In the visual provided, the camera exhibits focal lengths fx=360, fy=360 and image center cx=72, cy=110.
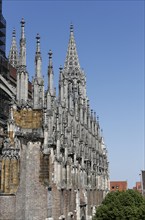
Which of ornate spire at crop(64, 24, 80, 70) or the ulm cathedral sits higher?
ornate spire at crop(64, 24, 80, 70)

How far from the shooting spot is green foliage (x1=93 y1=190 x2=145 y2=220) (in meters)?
36.6

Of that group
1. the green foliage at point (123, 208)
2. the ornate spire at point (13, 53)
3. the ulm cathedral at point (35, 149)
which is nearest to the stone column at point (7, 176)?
the ulm cathedral at point (35, 149)

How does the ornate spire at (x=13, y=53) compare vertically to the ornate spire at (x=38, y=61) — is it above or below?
above

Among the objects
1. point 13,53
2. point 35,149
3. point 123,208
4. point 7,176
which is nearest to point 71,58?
point 13,53

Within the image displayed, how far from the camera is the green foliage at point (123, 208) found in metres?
36.6

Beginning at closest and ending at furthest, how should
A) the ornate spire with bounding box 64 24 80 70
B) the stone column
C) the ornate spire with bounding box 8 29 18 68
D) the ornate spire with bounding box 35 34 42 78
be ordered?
the stone column → the ornate spire with bounding box 35 34 42 78 → the ornate spire with bounding box 8 29 18 68 → the ornate spire with bounding box 64 24 80 70

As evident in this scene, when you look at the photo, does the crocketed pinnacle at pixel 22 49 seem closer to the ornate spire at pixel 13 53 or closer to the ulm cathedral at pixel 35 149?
the ulm cathedral at pixel 35 149

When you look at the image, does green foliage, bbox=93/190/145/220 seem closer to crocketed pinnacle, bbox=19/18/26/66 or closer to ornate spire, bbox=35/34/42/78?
ornate spire, bbox=35/34/42/78

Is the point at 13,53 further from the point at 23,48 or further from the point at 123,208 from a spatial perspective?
the point at 123,208

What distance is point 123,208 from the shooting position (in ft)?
124

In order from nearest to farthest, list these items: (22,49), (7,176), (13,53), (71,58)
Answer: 1. (7,176)
2. (22,49)
3. (13,53)
4. (71,58)

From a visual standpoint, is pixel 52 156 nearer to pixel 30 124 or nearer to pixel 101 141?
pixel 30 124

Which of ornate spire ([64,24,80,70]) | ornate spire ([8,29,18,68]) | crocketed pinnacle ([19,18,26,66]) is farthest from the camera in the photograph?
ornate spire ([64,24,80,70])

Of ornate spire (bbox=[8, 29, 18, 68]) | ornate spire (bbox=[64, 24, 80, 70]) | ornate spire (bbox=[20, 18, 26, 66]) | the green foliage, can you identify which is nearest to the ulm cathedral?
Result: ornate spire (bbox=[20, 18, 26, 66])
